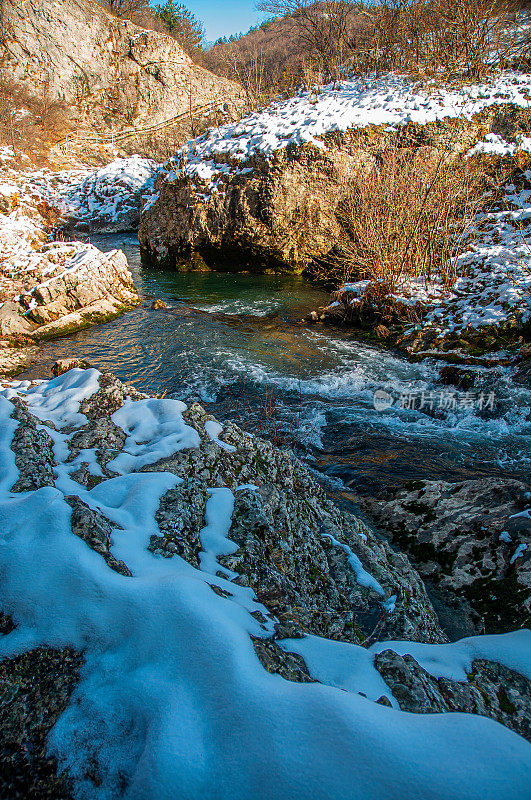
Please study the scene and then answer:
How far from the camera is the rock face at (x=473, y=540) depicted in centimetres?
285

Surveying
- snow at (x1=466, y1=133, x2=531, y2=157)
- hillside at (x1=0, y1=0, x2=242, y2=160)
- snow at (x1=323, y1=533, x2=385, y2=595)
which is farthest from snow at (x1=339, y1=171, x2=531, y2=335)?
hillside at (x1=0, y1=0, x2=242, y2=160)

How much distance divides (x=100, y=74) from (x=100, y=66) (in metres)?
0.56

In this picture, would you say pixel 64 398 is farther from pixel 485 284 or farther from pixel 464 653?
pixel 485 284

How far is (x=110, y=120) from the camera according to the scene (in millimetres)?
28141

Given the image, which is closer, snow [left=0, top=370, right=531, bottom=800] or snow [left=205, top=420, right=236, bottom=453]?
snow [left=0, top=370, right=531, bottom=800]

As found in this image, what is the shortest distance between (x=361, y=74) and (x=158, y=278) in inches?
541

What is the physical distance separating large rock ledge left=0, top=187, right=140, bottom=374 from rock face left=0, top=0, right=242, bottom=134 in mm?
20748

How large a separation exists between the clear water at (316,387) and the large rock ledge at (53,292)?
0.48 meters

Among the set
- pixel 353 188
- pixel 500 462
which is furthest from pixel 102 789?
pixel 353 188

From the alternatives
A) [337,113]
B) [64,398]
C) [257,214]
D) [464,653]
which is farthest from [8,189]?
[464,653]

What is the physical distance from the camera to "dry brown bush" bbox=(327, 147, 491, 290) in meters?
9.42

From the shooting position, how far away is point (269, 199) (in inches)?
573

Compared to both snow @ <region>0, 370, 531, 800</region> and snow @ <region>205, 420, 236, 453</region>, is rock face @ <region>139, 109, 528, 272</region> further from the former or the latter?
snow @ <region>0, 370, 531, 800</region>

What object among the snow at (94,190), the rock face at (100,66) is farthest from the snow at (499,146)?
the rock face at (100,66)
